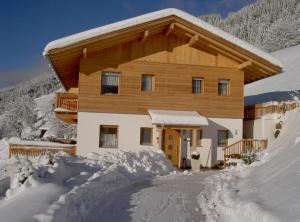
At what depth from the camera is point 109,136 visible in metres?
20.4

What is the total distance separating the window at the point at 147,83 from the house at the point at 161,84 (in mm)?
50

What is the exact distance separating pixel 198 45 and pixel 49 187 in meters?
14.2

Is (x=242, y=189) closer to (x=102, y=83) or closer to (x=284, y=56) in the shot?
(x=102, y=83)

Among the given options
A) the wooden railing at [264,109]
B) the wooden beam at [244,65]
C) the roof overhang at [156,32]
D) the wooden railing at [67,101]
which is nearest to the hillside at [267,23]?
the wooden railing at [264,109]

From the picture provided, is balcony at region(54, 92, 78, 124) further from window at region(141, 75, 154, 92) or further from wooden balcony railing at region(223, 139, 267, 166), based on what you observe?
wooden balcony railing at region(223, 139, 267, 166)

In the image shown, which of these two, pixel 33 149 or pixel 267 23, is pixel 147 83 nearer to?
pixel 33 149

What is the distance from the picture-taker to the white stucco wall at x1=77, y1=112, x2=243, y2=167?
1998cm

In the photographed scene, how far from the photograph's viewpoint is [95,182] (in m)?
11.3

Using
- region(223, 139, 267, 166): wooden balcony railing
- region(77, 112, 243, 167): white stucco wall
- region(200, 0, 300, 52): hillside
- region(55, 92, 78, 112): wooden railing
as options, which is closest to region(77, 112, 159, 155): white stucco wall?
region(77, 112, 243, 167): white stucco wall

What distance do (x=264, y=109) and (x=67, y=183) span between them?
1393 cm

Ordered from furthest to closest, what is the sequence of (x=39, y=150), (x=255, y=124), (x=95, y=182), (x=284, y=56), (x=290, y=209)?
(x=284, y=56)
(x=255, y=124)
(x=39, y=150)
(x=95, y=182)
(x=290, y=209)

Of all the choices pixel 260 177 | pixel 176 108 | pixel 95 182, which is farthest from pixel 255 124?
pixel 95 182

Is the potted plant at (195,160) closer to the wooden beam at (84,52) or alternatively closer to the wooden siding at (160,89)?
the wooden siding at (160,89)

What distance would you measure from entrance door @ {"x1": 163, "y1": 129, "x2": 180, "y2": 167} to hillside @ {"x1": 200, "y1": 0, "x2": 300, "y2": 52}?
2526 inches
